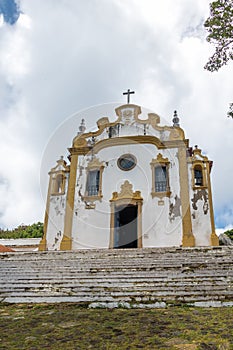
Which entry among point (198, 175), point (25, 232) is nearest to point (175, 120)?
point (198, 175)

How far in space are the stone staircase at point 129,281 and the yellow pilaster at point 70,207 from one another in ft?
17.7

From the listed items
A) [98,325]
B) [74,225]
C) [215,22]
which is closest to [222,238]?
[74,225]

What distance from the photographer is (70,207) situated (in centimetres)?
1420

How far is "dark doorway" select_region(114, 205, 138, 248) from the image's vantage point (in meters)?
13.4

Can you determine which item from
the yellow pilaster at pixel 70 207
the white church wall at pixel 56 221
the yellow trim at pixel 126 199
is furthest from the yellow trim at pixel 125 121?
the yellow trim at pixel 126 199

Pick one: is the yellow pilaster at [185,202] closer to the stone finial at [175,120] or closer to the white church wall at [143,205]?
the white church wall at [143,205]

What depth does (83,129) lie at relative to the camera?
16422 millimetres

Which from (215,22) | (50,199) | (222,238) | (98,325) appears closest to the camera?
(98,325)

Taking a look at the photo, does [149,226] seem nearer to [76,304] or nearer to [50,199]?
[50,199]

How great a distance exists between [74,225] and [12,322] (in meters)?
10.4

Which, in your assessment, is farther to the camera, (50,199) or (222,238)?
(222,238)

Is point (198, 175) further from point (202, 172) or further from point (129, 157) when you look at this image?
point (129, 157)

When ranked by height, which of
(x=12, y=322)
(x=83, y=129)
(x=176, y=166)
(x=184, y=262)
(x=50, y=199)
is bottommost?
(x=12, y=322)

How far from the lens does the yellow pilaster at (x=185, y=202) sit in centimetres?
1248
